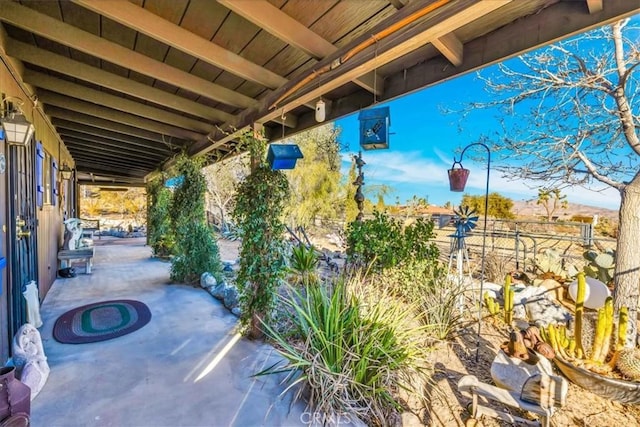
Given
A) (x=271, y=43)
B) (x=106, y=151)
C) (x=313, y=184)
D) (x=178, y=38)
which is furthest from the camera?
(x=313, y=184)

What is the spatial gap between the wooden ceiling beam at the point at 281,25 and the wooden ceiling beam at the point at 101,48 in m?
1.16

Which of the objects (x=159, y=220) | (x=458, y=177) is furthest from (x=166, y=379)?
(x=159, y=220)

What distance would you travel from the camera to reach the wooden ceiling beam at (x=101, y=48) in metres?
1.88

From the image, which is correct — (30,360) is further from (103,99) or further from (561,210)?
(561,210)

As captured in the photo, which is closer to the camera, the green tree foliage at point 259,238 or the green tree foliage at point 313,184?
the green tree foliage at point 259,238

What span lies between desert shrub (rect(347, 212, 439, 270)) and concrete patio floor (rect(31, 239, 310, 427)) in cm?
204

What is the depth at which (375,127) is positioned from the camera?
2.31 m

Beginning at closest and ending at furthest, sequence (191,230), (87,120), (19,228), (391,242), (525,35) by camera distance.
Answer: (525,35) → (19,228) → (87,120) → (391,242) → (191,230)

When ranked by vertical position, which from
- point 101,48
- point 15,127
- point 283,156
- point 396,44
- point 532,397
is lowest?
point 532,397

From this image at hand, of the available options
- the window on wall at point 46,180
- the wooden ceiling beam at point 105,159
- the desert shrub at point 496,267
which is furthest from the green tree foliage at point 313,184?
the window on wall at point 46,180

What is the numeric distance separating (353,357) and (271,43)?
236cm

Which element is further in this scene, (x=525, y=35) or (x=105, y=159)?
(x=105, y=159)

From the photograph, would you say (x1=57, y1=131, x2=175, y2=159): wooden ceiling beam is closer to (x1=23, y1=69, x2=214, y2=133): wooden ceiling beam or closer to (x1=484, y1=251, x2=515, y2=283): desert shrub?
(x1=23, y1=69, x2=214, y2=133): wooden ceiling beam

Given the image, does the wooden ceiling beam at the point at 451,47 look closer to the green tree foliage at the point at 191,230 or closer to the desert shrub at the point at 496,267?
the green tree foliage at the point at 191,230
